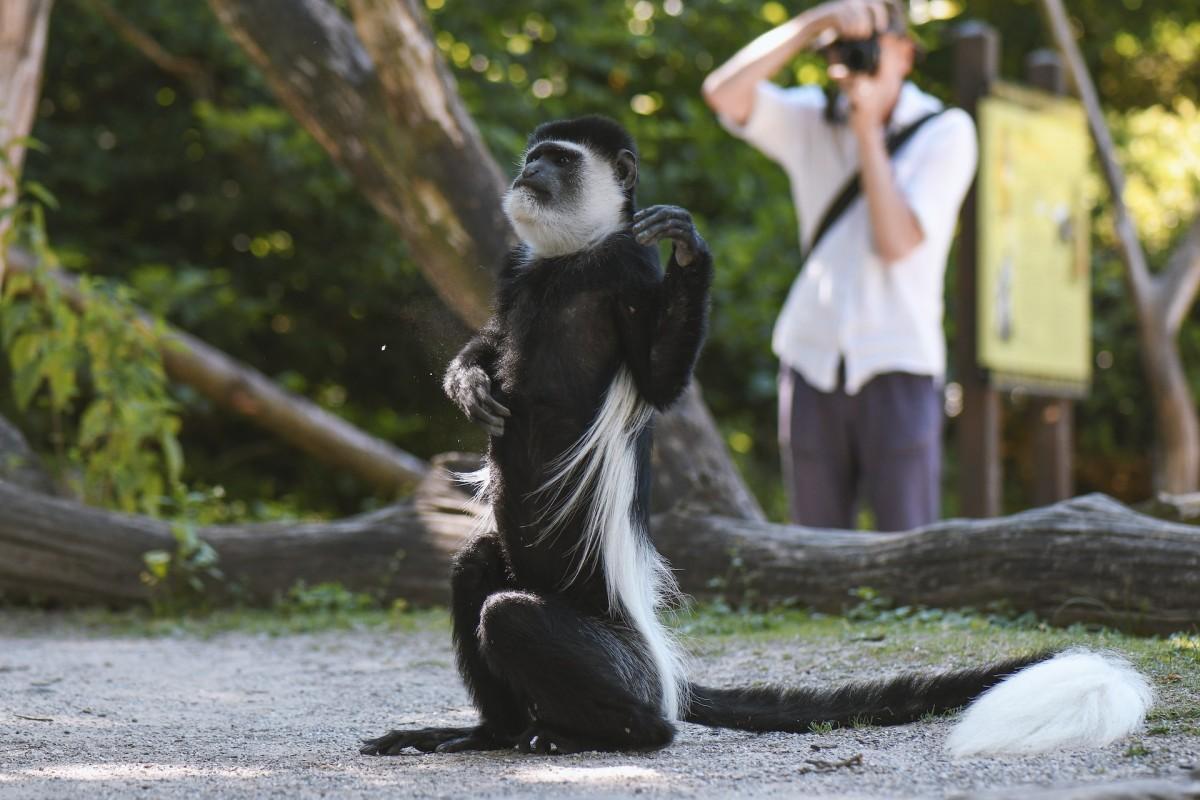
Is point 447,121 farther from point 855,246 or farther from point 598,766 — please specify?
point 598,766

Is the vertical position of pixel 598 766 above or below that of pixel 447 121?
below

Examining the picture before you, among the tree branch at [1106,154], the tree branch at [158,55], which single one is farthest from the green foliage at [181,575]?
the tree branch at [1106,154]

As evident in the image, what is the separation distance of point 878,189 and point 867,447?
80cm

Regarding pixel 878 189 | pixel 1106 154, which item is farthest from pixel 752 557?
pixel 1106 154

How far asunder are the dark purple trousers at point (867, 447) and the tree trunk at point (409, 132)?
0.28 metres

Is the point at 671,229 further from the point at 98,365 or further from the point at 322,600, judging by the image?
the point at 98,365

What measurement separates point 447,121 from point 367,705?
7.36ft

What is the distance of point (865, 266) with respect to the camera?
4211 mm

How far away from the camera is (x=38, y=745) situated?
2.62 m

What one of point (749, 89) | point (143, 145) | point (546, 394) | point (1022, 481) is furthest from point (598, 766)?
point (1022, 481)

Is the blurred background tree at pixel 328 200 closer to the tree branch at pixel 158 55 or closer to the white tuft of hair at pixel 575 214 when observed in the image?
the tree branch at pixel 158 55

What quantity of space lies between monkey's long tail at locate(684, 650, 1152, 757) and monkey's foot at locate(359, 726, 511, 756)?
1.36ft

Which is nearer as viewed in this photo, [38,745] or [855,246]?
[38,745]

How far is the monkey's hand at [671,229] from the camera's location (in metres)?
2.37
